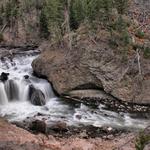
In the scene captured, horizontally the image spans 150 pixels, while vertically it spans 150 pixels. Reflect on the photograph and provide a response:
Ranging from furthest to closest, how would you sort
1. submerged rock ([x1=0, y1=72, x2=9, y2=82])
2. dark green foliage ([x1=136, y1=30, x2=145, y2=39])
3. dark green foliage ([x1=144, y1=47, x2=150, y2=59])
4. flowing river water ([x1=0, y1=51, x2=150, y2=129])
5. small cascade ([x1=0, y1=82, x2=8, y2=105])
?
dark green foliage ([x1=136, y1=30, x2=145, y2=39])
submerged rock ([x1=0, y1=72, x2=9, y2=82])
dark green foliage ([x1=144, y1=47, x2=150, y2=59])
small cascade ([x1=0, y1=82, x2=8, y2=105])
flowing river water ([x1=0, y1=51, x2=150, y2=129])

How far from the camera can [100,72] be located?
5044 cm

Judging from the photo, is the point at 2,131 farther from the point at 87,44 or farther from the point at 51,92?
the point at 87,44

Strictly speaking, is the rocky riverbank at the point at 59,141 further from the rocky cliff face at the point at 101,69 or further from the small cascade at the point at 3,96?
the rocky cliff face at the point at 101,69

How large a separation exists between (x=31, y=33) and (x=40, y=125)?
5343 centimetres

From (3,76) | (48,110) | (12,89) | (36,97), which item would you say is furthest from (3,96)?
(48,110)

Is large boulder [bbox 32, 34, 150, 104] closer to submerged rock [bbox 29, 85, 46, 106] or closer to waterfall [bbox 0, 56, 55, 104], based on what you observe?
waterfall [bbox 0, 56, 55, 104]

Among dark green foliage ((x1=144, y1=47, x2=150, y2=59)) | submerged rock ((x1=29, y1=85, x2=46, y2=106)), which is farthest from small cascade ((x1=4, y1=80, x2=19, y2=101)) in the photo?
dark green foliage ((x1=144, y1=47, x2=150, y2=59))

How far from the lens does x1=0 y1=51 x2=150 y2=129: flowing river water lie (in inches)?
1672

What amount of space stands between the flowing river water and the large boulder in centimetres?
244

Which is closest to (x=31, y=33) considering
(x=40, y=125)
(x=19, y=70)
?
(x=19, y=70)

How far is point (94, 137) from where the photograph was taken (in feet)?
127

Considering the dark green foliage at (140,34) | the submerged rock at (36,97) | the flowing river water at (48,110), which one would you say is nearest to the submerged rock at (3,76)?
the flowing river water at (48,110)

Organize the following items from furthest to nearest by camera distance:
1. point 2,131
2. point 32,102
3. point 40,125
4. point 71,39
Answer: point 71,39
point 32,102
point 40,125
point 2,131

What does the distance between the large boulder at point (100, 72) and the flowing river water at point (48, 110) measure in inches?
96.3
